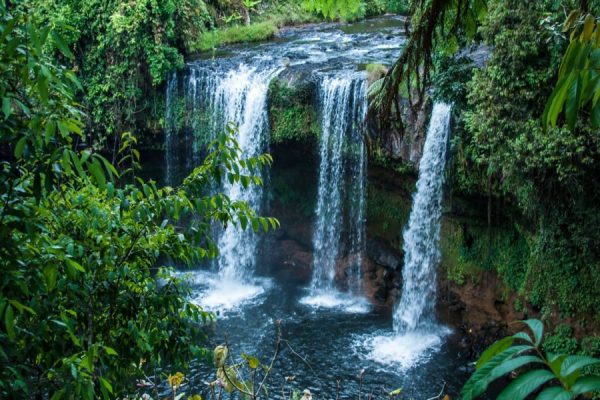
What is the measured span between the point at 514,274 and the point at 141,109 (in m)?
9.66

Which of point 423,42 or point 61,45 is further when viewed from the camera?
point 423,42

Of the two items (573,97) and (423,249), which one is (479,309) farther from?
(573,97)

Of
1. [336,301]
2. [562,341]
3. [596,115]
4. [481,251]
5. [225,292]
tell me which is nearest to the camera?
[596,115]

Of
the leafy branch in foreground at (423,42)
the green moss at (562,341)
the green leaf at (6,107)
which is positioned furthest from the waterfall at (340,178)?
the green leaf at (6,107)

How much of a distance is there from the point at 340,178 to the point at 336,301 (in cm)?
271

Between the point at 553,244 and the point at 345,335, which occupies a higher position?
the point at 553,244

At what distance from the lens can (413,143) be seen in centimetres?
1163

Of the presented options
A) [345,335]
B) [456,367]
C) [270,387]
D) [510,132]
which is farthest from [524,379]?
[345,335]

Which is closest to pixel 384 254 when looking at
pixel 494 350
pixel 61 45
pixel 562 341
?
pixel 562 341

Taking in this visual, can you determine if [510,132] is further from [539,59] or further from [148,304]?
[148,304]

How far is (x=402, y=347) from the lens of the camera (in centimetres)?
1120

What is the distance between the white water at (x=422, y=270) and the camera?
10792 millimetres

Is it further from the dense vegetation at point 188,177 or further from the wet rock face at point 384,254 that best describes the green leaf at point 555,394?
the wet rock face at point 384,254

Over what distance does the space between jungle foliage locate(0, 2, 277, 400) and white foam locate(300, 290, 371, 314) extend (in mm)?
8862
